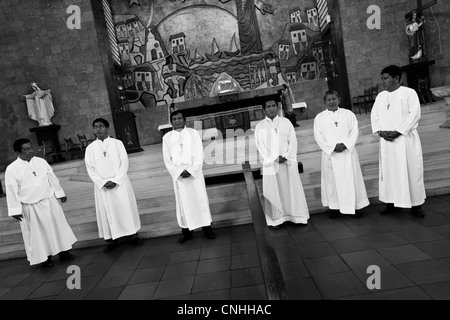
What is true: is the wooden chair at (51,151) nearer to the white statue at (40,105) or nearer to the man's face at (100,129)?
the white statue at (40,105)

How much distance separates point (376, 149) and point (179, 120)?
14.7 feet

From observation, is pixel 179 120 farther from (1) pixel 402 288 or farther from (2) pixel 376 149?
(2) pixel 376 149

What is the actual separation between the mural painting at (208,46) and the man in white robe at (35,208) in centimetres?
870

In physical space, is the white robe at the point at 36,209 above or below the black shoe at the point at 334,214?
above

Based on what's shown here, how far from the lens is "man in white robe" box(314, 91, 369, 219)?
15.5 feet

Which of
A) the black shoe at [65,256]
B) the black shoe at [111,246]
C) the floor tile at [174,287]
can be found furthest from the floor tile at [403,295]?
the black shoe at [65,256]

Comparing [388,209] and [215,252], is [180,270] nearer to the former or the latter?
[215,252]

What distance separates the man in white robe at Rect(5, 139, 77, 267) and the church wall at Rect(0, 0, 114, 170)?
25.4 feet

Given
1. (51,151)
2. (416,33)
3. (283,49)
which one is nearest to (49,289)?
(51,151)

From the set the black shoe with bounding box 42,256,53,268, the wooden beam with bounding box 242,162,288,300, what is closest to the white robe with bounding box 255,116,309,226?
the wooden beam with bounding box 242,162,288,300

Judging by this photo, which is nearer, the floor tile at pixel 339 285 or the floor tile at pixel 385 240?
the floor tile at pixel 339 285

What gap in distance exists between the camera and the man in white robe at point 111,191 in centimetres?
489

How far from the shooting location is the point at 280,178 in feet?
16.0
